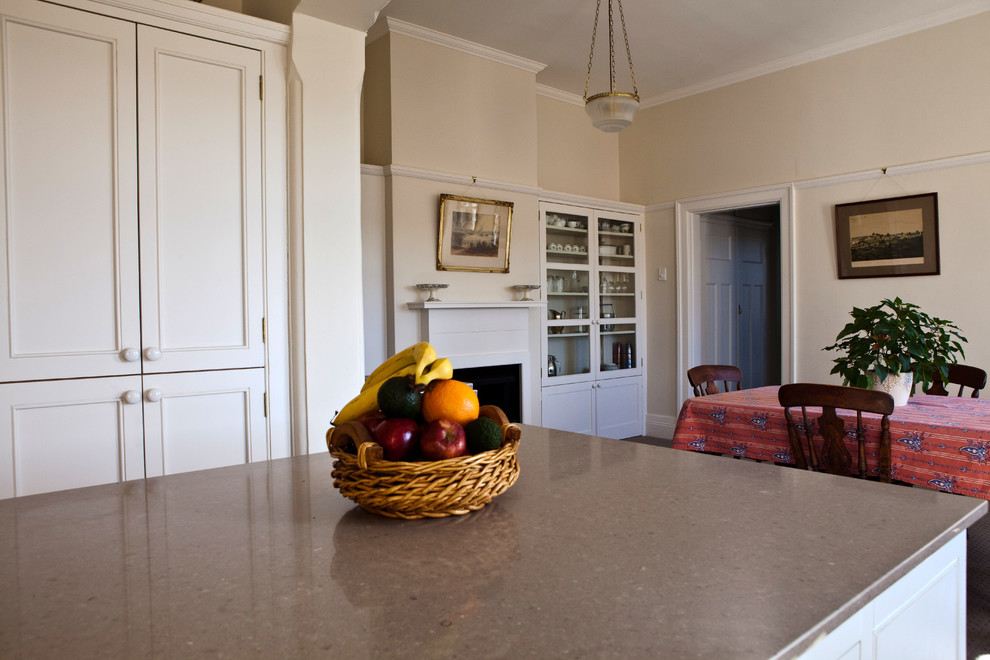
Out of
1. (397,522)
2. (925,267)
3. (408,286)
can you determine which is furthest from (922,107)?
(397,522)

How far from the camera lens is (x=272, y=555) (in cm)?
80

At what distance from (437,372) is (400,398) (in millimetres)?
115

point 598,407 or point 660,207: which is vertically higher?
point 660,207

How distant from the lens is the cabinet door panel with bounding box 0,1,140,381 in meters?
2.00

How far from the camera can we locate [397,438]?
2.98 ft

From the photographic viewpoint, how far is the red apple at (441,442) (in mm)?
896

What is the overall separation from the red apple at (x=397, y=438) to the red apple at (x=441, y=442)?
0.06ft

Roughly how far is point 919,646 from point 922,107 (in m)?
4.53

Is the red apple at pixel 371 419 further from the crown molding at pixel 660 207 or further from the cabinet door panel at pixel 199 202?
the crown molding at pixel 660 207

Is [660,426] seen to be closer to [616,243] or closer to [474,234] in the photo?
[616,243]

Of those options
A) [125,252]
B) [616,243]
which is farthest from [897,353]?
[616,243]

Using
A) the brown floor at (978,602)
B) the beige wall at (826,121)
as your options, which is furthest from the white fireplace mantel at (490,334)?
the brown floor at (978,602)

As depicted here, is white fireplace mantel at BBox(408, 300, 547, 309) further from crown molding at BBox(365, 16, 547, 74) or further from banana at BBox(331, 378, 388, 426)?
banana at BBox(331, 378, 388, 426)

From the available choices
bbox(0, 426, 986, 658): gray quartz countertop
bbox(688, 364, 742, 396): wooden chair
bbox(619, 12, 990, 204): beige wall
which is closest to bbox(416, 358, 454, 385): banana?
bbox(0, 426, 986, 658): gray quartz countertop
